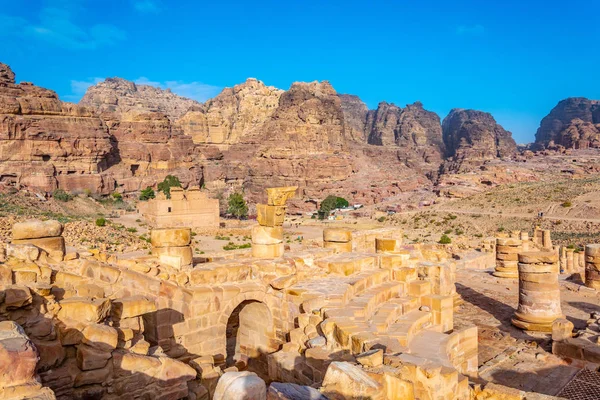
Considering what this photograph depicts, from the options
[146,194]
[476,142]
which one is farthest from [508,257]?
[476,142]

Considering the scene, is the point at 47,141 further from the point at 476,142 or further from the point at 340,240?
the point at 476,142

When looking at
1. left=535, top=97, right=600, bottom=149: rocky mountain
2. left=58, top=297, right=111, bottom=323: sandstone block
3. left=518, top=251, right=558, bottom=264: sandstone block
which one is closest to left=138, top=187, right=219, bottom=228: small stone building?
left=518, top=251, right=558, bottom=264: sandstone block

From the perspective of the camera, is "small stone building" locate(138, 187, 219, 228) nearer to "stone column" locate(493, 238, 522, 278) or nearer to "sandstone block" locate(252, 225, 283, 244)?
"stone column" locate(493, 238, 522, 278)

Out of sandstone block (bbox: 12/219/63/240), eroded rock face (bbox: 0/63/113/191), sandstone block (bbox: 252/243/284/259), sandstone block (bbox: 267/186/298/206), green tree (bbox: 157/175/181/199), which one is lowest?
sandstone block (bbox: 252/243/284/259)

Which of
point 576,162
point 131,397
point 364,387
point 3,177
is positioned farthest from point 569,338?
point 576,162

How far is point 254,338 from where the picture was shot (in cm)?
847

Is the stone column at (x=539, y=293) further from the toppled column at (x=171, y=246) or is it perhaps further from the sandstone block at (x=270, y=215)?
the toppled column at (x=171, y=246)

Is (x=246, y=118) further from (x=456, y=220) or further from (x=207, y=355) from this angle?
(x=207, y=355)

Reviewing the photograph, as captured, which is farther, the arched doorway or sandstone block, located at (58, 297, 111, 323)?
the arched doorway

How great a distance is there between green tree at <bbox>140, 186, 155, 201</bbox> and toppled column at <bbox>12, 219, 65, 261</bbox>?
186 ft

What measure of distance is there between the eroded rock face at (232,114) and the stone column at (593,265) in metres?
92.5

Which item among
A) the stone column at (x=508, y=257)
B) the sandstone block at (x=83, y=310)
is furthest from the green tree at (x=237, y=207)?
the sandstone block at (x=83, y=310)

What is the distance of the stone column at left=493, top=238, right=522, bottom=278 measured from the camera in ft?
53.8

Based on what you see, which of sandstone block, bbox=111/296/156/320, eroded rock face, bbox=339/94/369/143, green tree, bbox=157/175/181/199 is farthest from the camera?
eroded rock face, bbox=339/94/369/143
